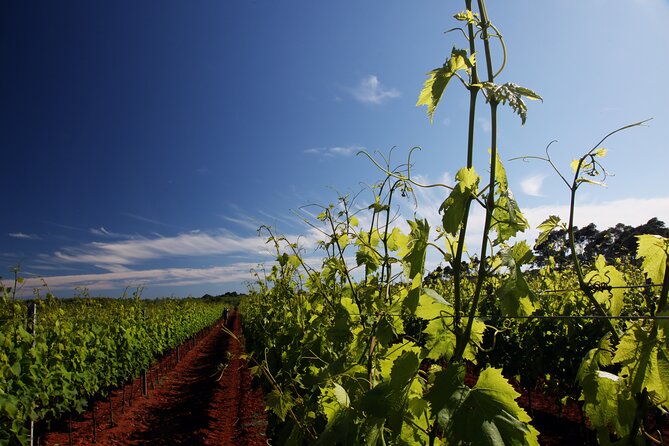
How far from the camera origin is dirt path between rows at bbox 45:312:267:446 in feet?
24.4

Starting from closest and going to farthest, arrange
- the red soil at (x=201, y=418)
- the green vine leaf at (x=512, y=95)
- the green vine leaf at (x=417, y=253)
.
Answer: the green vine leaf at (x=512, y=95) < the green vine leaf at (x=417, y=253) < the red soil at (x=201, y=418)

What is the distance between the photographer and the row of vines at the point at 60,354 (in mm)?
4867

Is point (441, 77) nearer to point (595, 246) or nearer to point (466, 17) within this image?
point (466, 17)

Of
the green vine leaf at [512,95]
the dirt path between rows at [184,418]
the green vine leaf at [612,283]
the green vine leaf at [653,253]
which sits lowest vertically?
the dirt path between rows at [184,418]

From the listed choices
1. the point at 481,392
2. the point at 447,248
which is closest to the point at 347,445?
the point at 481,392

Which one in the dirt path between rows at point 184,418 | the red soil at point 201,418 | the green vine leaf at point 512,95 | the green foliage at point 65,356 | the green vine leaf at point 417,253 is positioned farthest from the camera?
the dirt path between rows at point 184,418

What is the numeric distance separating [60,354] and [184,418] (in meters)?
3.46

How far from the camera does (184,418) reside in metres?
8.88

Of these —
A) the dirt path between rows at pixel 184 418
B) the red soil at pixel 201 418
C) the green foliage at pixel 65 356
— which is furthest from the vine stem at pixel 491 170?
the green foliage at pixel 65 356

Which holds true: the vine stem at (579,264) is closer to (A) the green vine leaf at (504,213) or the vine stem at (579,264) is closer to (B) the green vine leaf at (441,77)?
(A) the green vine leaf at (504,213)

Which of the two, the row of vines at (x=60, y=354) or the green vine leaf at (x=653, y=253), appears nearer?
the green vine leaf at (x=653, y=253)

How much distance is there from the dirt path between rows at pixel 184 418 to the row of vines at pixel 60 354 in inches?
24.0

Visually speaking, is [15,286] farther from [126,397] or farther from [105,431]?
[126,397]

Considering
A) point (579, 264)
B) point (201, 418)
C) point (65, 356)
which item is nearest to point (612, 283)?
point (579, 264)
